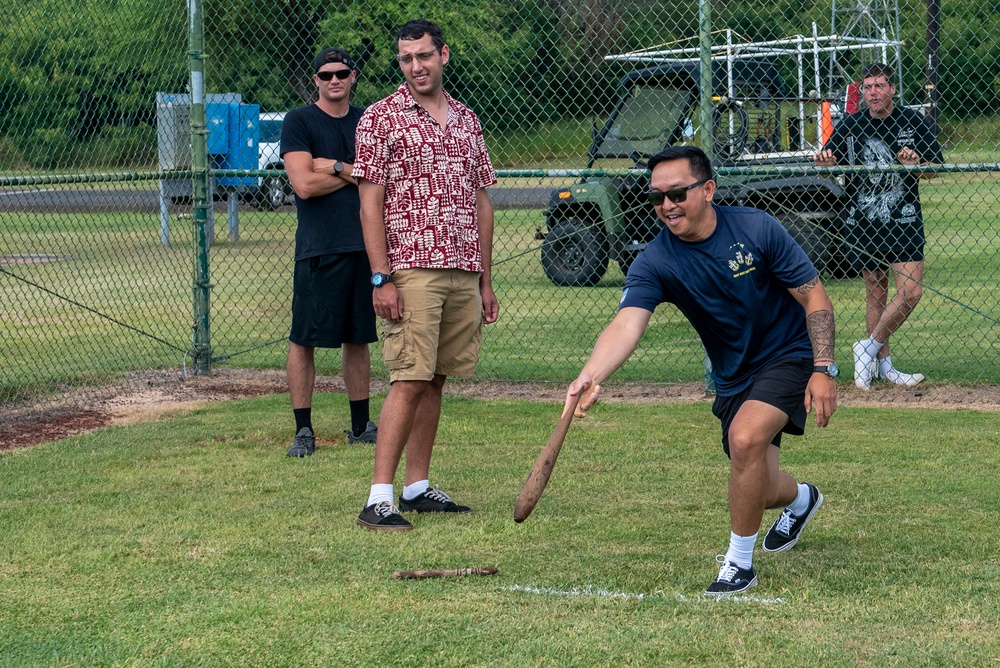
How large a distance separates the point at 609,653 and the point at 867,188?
17.6 feet

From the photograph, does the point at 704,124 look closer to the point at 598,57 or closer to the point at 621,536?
the point at 598,57

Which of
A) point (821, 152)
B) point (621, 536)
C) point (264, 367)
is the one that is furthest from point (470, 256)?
point (264, 367)

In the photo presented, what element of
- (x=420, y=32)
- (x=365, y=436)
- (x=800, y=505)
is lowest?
(x=365, y=436)

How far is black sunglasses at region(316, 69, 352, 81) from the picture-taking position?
21.4 feet

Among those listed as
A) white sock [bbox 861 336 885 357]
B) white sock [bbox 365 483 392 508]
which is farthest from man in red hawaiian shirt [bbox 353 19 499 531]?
white sock [bbox 861 336 885 357]

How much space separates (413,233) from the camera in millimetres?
5293

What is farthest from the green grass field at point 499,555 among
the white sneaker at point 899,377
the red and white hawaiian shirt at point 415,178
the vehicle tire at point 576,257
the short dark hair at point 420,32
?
the vehicle tire at point 576,257

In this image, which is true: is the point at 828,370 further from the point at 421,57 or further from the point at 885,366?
the point at 885,366

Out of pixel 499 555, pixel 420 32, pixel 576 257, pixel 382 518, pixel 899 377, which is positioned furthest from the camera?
pixel 576 257

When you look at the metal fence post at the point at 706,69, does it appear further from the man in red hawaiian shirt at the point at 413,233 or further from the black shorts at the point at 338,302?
the man in red hawaiian shirt at the point at 413,233

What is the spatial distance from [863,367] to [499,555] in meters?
4.07

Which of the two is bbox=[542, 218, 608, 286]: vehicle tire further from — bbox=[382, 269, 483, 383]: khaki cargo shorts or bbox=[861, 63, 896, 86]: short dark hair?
bbox=[382, 269, 483, 383]: khaki cargo shorts

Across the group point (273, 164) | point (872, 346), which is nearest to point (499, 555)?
point (872, 346)

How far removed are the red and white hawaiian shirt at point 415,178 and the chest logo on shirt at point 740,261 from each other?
137 centimetres
